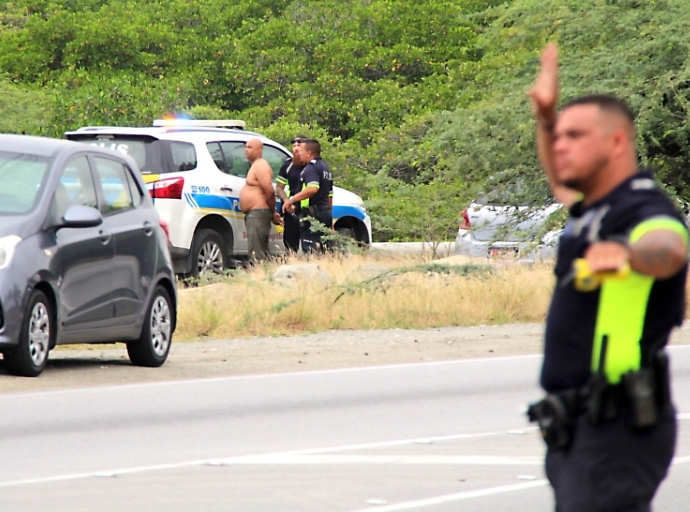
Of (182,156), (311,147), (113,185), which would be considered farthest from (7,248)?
(311,147)

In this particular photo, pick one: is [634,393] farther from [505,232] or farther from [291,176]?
[505,232]

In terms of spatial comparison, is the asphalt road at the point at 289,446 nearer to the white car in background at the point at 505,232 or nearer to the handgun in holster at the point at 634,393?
the handgun in holster at the point at 634,393

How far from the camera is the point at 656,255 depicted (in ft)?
11.2

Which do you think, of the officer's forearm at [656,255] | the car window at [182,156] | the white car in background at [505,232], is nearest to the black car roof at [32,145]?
the car window at [182,156]

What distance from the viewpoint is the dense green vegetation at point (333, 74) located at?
70.3ft

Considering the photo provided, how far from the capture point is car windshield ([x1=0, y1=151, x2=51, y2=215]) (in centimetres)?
1042

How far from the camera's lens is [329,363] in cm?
1275

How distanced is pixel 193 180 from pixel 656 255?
14.2 meters

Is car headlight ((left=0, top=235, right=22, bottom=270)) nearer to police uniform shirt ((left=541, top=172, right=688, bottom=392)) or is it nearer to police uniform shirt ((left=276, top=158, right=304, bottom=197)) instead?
police uniform shirt ((left=541, top=172, right=688, bottom=392))

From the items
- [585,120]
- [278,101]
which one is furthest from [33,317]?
[278,101]

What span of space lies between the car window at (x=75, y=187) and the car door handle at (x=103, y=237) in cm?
22

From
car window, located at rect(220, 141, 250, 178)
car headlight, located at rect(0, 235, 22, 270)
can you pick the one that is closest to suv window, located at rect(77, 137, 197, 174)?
car window, located at rect(220, 141, 250, 178)

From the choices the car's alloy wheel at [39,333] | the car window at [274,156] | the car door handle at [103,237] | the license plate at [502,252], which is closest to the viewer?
the car's alloy wheel at [39,333]

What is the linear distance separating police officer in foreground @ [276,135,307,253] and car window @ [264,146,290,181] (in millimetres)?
428
